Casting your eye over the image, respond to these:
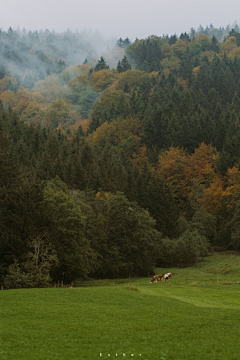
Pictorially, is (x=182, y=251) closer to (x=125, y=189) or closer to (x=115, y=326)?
(x=125, y=189)

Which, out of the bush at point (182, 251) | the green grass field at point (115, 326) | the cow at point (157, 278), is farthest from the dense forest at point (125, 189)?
the green grass field at point (115, 326)

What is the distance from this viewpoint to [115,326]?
26484 millimetres

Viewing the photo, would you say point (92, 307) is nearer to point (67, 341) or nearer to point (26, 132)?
point (67, 341)

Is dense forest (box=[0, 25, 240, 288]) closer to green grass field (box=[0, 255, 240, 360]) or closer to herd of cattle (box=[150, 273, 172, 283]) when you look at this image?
herd of cattle (box=[150, 273, 172, 283])

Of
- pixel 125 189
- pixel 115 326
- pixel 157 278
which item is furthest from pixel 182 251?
pixel 115 326

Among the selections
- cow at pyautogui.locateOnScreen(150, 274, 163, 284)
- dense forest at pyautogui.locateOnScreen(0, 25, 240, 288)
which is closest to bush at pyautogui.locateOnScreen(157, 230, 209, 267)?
dense forest at pyautogui.locateOnScreen(0, 25, 240, 288)

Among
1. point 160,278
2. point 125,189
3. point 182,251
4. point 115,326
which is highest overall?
point 125,189

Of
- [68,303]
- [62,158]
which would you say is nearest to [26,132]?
[62,158]

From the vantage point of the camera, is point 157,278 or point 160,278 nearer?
point 157,278

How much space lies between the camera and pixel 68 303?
1435 inches

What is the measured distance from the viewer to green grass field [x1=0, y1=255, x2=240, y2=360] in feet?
63.6

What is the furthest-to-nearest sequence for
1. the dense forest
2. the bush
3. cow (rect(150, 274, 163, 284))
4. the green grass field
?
the bush, the dense forest, cow (rect(150, 274, 163, 284)), the green grass field

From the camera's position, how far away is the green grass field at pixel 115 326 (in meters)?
19.4

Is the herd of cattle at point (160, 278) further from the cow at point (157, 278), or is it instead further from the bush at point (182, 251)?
the bush at point (182, 251)
